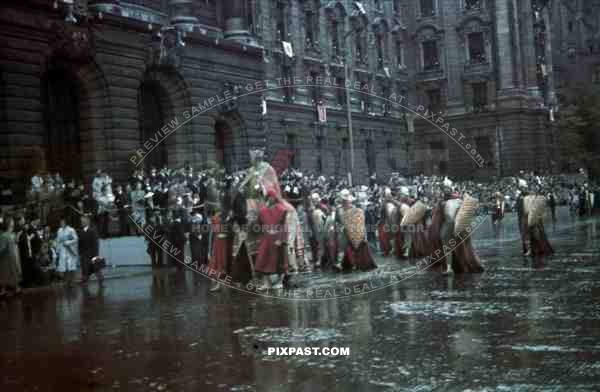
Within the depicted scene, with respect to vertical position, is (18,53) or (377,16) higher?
(377,16)

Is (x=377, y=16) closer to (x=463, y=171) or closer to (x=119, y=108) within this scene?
(x=463, y=171)

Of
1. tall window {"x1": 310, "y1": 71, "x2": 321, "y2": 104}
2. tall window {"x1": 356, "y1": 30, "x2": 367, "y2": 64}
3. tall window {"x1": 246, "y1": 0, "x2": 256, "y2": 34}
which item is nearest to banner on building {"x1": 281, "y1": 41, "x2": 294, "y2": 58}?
tall window {"x1": 310, "y1": 71, "x2": 321, "y2": 104}

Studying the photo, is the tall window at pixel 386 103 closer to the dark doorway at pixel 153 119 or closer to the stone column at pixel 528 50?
the stone column at pixel 528 50

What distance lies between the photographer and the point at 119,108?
26656 mm

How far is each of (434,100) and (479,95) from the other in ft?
11.6

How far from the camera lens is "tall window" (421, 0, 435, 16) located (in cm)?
6250

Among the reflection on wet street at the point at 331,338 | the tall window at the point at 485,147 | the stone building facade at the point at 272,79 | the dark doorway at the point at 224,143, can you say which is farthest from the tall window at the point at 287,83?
the reflection on wet street at the point at 331,338

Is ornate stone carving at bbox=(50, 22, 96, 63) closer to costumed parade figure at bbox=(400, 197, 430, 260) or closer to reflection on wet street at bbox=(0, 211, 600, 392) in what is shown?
costumed parade figure at bbox=(400, 197, 430, 260)

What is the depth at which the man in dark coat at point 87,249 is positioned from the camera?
17953 millimetres

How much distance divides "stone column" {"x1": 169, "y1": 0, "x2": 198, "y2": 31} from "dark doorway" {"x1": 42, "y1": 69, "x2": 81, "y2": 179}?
5616mm

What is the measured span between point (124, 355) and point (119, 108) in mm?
19657

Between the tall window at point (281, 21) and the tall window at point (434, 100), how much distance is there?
68.9ft

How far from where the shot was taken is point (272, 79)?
1699 inches

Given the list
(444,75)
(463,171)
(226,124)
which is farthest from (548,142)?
(226,124)
